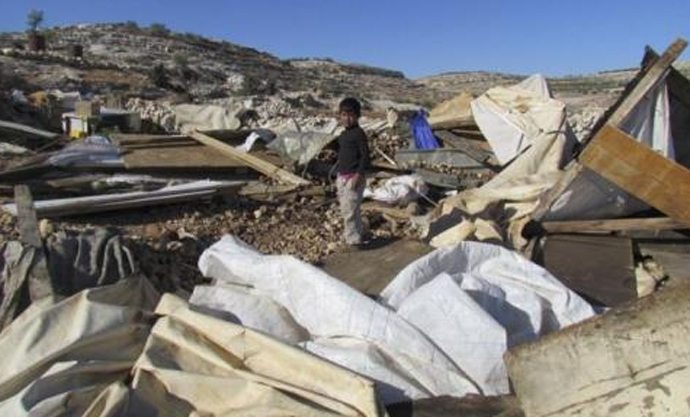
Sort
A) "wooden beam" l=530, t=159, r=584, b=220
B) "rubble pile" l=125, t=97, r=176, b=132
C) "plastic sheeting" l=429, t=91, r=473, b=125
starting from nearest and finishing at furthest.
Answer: "wooden beam" l=530, t=159, r=584, b=220 < "plastic sheeting" l=429, t=91, r=473, b=125 < "rubble pile" l=125, t=97, r=176, b=132

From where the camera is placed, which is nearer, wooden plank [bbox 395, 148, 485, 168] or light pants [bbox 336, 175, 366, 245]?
light pants [bbox 336, 175, 366, 245]

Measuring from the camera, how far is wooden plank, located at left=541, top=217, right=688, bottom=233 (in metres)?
5.23

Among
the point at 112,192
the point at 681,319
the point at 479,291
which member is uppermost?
the point at 681,319

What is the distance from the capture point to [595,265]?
203 inches

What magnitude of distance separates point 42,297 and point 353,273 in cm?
198

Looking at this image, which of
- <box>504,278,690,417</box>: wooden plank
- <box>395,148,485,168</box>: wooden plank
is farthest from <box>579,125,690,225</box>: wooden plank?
<box>395,148,485,168</box>: wooden plank

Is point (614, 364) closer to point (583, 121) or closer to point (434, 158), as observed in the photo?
point (434, 158)

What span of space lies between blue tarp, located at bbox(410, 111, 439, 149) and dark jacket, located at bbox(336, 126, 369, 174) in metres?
3.79

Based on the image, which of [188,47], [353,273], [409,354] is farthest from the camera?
[188,47]

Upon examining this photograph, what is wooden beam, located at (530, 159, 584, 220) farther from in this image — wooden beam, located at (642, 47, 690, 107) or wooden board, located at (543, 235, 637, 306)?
wooden beam, located at (642, 47, 690, 107)

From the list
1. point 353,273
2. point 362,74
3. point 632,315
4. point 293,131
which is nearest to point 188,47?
point 362,74

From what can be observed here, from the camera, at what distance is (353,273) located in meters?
5.04

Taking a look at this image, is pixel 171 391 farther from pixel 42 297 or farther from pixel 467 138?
pixel 467 138

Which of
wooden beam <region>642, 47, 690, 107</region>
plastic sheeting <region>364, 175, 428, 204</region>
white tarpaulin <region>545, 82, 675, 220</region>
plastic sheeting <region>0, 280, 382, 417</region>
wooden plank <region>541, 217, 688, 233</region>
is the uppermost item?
wooden beam <region>642, 47, 690, 107</region>
